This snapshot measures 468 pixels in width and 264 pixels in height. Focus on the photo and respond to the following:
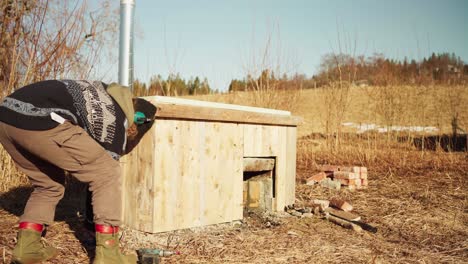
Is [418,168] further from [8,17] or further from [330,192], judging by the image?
[8,17]

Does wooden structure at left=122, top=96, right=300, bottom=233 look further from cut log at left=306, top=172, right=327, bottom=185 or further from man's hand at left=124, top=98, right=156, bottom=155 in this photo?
cut log at left=306, top=172, right=327, bottom=185

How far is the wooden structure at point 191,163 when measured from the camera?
3611mm

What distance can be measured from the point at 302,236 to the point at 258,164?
102 centimetres

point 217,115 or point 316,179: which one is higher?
point 217,115

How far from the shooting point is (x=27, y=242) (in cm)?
280

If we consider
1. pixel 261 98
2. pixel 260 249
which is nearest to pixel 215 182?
pixel 260 249

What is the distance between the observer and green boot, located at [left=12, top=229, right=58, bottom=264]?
2783 millimetres

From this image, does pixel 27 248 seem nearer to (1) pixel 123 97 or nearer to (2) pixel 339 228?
(1) pixel 123 97

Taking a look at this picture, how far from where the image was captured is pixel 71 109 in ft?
8.74

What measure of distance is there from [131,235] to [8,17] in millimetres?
3374

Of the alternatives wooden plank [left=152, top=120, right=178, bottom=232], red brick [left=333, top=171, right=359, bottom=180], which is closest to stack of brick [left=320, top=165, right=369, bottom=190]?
red brick [left=333, top=171, right=359, bottom=180]

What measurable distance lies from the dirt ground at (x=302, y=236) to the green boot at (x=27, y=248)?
18 centimetres

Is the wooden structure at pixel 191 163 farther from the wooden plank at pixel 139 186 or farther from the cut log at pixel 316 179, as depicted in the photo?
the cut log at pixel 316 179

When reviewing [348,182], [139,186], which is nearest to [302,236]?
[139,186]
